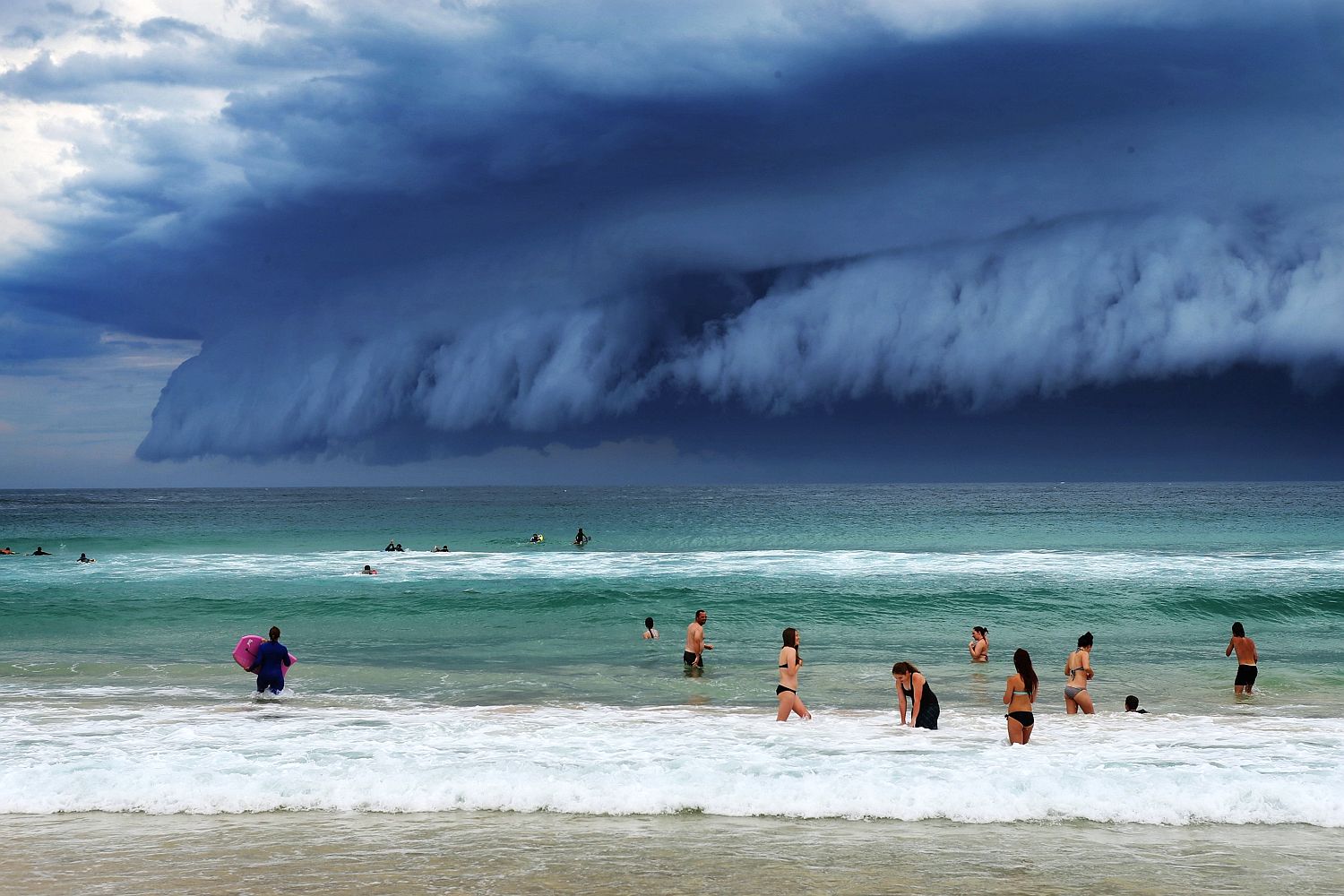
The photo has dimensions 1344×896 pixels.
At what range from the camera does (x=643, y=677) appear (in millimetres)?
19453

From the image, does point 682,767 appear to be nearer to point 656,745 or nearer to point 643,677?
point 656,745

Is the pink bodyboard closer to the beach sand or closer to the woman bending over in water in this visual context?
the beach sand

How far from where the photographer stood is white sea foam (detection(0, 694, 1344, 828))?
10.4m

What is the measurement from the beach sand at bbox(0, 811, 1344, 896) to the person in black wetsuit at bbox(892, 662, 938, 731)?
14.1 feet

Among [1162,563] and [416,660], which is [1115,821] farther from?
[1162,563]

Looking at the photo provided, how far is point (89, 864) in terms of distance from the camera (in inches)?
336

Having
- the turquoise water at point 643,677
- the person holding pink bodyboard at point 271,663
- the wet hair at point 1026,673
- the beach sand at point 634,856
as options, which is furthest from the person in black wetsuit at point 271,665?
the wet hair at point 1026,673

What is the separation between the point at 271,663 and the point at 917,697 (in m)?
10.8

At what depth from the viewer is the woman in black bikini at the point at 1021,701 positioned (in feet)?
42.8

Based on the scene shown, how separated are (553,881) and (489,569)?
120ft

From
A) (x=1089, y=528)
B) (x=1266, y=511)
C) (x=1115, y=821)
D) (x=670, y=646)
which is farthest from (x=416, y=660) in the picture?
(x=1266, y=511)

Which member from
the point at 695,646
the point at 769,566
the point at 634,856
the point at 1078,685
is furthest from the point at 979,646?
the point at 769,566

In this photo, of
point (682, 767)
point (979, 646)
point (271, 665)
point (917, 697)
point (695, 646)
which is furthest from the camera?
point (979, 646)

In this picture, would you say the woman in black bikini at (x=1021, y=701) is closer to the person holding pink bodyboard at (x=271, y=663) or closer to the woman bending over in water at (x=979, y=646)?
the woman bending over in water at (x=979, y=646)
